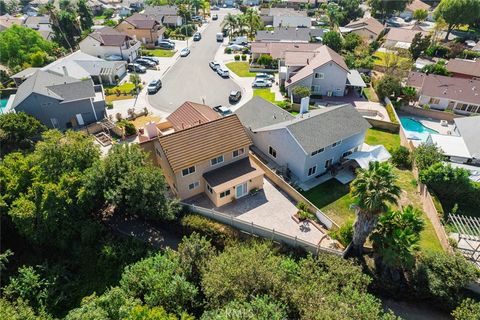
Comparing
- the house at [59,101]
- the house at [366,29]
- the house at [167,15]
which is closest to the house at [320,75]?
the house at [59,101]

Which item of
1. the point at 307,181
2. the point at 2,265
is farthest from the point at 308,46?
the point at 2,265

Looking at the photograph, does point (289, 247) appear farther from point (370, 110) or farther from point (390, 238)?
point (370, 110)

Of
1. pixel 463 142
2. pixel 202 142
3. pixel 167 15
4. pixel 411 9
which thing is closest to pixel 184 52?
pixel 167 15

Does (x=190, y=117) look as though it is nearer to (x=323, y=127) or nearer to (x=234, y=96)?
(x=323, y=127)

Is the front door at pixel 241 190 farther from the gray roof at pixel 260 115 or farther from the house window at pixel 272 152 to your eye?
the gray roof at pixel 260 115

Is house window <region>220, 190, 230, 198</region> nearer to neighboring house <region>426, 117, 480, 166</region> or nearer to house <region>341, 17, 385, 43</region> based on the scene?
neighboring house <region>426, 117, 480, 166</region>
